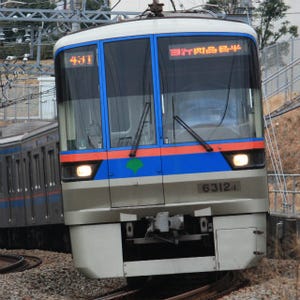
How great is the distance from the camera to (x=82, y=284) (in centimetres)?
1194

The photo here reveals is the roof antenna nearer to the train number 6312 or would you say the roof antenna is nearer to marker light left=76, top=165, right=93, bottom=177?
marker light left=76, top=165, right=93, bottom=177

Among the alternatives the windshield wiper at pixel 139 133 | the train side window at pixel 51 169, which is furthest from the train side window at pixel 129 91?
the train side window at pixel 51 169

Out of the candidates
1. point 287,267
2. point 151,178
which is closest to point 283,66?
point 287,267

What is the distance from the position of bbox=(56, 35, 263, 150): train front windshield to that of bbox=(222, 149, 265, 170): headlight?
0.61 ft

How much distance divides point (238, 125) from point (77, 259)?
235 centimetres

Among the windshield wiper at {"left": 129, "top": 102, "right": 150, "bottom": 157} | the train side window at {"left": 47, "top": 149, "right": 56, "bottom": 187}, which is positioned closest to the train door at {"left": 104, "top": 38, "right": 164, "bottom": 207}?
the windshield wiper at {"left": 129, "top": 102, "right": 150, "bottom": 157}

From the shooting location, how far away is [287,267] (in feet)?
37.4

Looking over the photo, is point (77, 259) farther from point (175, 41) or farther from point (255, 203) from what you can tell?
point (175, 41)

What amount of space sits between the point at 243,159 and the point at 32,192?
1137cm

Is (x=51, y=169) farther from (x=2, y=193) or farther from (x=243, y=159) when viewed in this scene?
(x=243, y=159)

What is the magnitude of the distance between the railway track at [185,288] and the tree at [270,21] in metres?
22.3

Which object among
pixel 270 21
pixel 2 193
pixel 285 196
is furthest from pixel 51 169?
pixel 270 21

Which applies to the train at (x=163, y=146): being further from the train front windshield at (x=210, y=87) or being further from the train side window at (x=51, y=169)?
the train side window at (x=51, y=169)

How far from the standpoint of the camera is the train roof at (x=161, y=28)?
10078 millimetres
